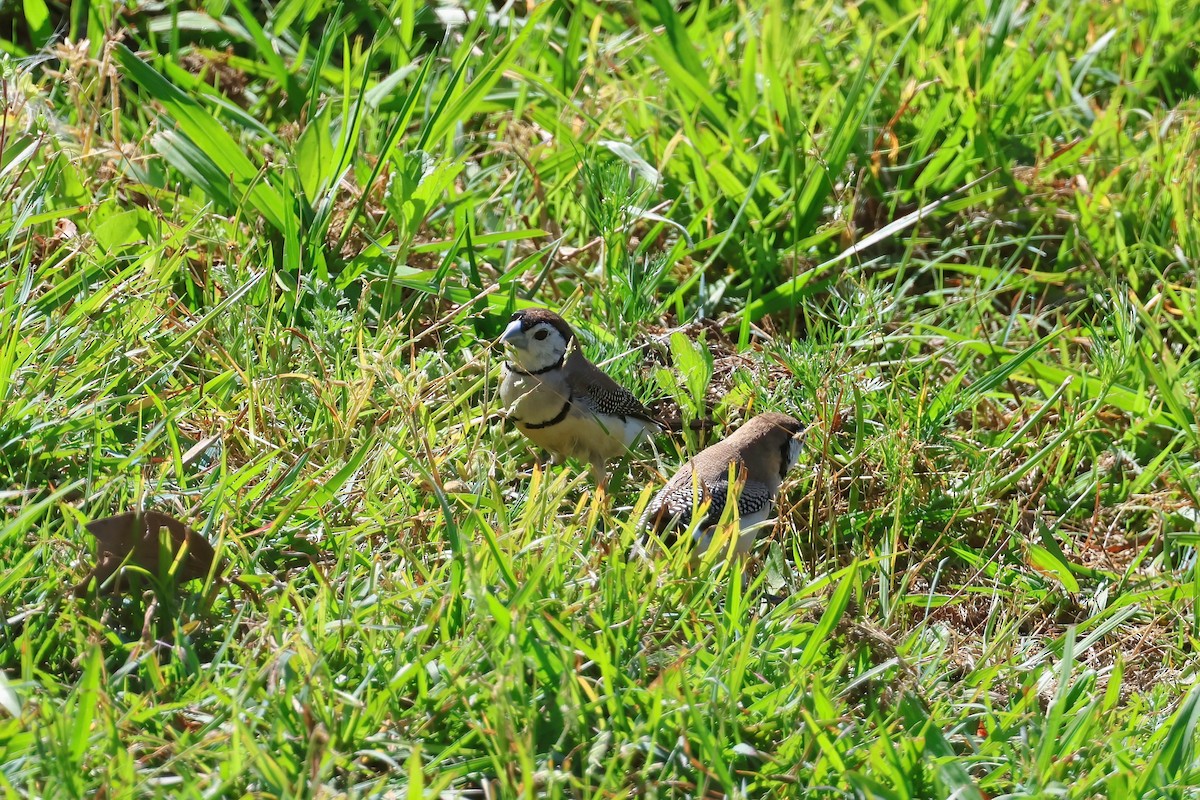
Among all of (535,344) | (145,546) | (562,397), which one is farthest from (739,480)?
(145,546)

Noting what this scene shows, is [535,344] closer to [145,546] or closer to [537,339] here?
[537,339]

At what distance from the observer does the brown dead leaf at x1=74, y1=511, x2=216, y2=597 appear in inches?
117

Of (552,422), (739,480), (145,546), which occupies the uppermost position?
(145,546)

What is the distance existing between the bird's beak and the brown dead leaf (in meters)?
1.36

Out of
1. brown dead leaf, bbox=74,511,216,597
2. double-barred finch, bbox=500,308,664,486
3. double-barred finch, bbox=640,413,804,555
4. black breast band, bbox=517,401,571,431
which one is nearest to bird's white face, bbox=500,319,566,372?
double-barred finch, bbox=500,308,664,486

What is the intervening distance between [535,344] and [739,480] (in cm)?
96

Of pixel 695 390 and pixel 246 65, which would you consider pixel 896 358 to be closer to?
pixel 695 390

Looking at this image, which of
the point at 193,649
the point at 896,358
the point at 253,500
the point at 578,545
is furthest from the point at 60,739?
the point at 896,358

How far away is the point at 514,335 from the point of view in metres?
4.20

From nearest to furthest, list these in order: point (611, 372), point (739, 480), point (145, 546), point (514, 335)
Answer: point (145, 546) < point (739, 480) < point (514, 335) < point (611, 372)

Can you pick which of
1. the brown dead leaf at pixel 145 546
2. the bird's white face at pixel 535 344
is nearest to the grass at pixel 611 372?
the brown dead leaf at pixel 145 546

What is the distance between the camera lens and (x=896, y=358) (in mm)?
4898

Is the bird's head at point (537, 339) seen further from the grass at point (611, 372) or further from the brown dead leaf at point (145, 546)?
the brown dead leaf at point (145, 546)

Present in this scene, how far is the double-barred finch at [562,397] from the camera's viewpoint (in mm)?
4234
